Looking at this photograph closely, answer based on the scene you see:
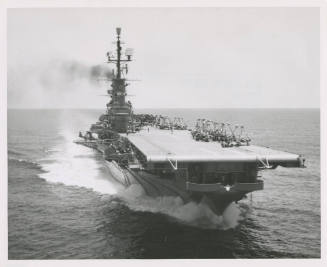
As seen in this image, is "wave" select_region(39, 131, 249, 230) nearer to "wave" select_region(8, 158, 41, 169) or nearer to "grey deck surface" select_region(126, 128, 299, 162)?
"wave" select_region(8, 158, 41, 169)

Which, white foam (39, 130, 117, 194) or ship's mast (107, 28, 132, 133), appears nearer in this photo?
white foam (39, 130, 117, 194)

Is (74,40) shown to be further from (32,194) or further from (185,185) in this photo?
(32,194)

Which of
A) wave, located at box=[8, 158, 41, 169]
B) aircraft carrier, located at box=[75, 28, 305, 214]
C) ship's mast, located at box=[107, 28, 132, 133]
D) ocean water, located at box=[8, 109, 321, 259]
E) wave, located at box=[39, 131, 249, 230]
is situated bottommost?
ocean water, located at box=[8, 109, 321, 259]

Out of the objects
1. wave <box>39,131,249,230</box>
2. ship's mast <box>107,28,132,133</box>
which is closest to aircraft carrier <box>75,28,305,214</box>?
wave <box>39,131,249,230</box>

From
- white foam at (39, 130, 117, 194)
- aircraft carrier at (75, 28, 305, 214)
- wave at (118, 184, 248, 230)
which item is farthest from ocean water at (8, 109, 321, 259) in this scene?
aircraft carrier at (75, 28, 305, 214)

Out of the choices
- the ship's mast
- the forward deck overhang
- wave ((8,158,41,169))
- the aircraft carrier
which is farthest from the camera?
wave ((8,158,41,169))

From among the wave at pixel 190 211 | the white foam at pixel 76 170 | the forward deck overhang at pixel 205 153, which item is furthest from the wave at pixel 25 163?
the wave at pixel 190 211

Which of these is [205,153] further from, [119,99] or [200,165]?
[119,99]

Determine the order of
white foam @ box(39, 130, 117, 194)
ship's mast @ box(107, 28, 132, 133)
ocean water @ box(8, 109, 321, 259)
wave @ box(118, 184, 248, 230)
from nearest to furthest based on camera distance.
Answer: ocean water @ box(8, 109, 321, 259), wave @ box(118, 184, 248, 230), white foam @ box(39, 130, 117, 194), ship's mast @ box(107, 28, 132, 133)

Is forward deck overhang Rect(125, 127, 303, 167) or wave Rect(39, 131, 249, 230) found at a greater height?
forward deck overhang Rect(125, 127, 303, 167)
